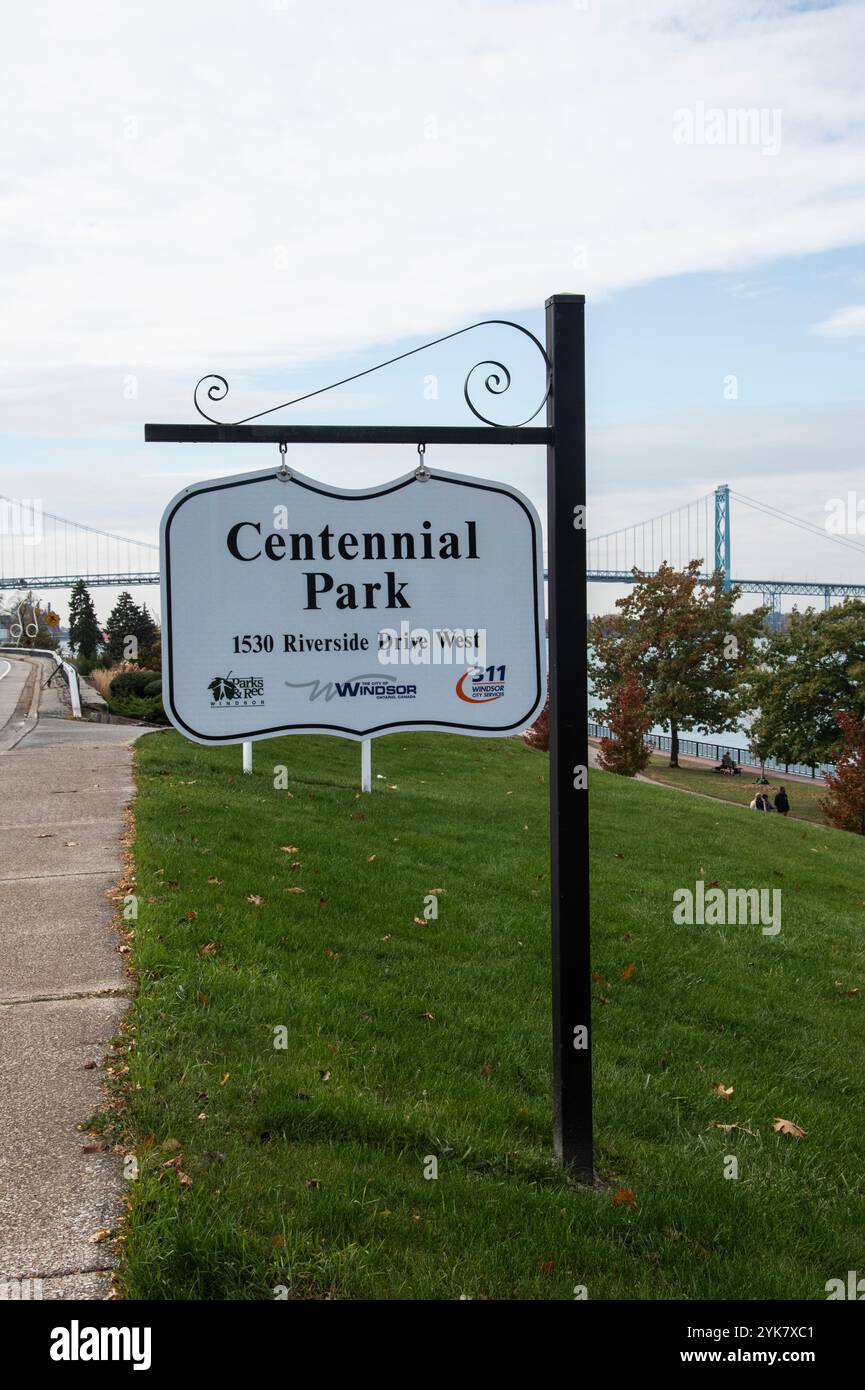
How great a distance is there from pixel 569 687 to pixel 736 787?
3617 cm

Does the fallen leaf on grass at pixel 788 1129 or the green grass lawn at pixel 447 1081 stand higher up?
the green grass lawn at pixel 447 1081

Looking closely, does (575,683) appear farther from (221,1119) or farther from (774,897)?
(774,897)

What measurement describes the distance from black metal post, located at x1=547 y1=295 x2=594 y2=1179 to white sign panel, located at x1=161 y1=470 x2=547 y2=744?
146mm

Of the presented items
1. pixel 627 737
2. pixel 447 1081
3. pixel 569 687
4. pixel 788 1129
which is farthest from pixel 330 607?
pixel 627 737

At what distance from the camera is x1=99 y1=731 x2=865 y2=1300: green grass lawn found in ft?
10.1

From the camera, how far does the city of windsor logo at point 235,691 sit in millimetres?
→ 3627

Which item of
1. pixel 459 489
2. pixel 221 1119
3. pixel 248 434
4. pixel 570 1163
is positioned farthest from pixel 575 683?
pixel 221 1119

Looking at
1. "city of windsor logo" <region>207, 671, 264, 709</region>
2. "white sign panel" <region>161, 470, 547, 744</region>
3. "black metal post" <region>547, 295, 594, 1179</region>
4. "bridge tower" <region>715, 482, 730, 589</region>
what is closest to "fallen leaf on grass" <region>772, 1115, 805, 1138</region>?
"black metal post" <region>547, 295, 594, 1179</region>

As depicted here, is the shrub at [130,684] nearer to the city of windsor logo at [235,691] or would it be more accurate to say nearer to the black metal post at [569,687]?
the city of windsor logo at [235,691]

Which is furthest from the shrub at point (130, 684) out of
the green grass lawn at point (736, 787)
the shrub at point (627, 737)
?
the green grass lawn at point (736, 787)

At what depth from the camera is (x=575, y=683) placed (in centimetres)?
370

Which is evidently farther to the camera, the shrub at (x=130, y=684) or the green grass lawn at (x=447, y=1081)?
the shrub at (x=130, y=684)

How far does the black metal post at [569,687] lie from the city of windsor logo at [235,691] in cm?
101

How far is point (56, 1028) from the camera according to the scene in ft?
14.1
